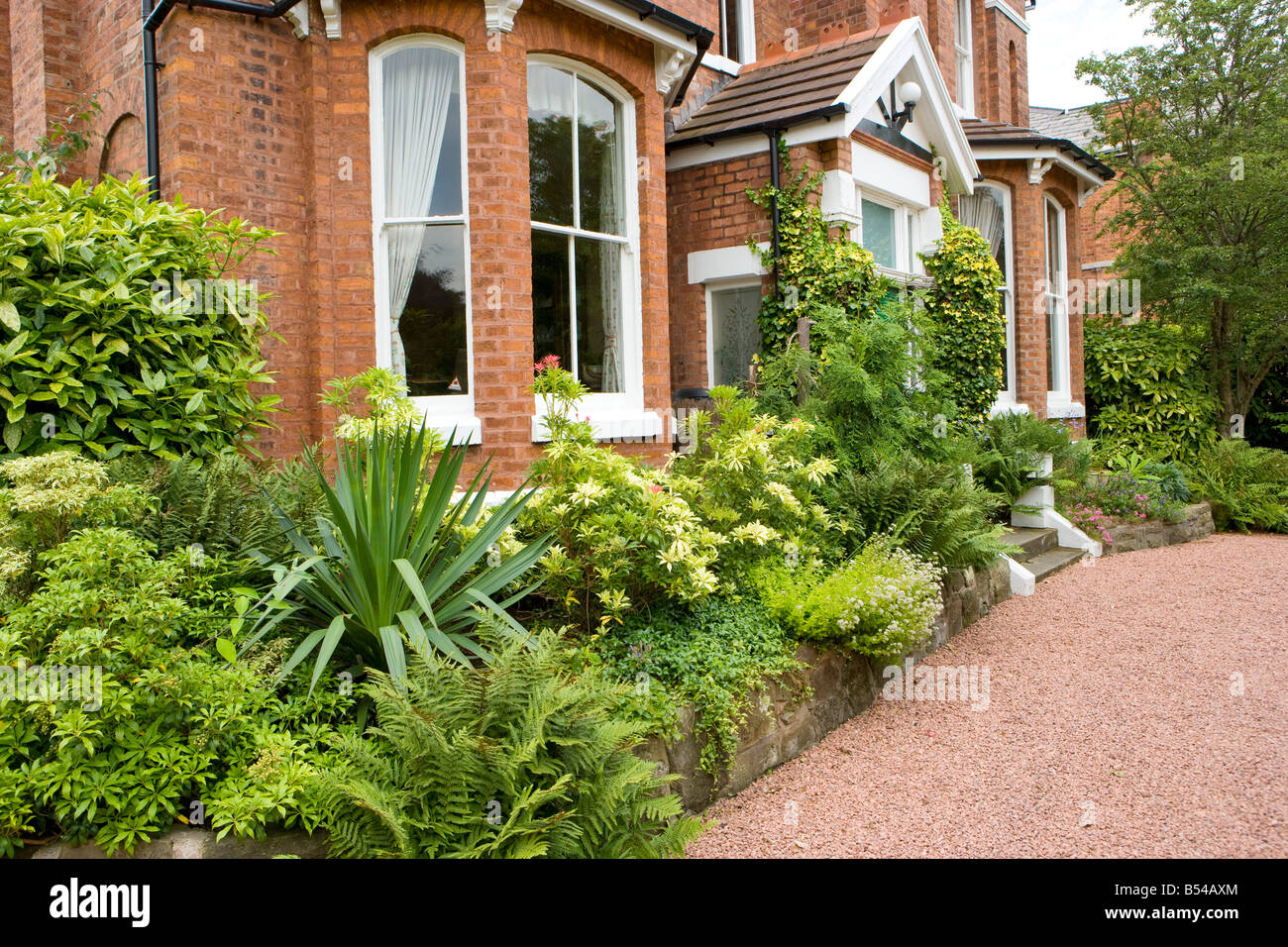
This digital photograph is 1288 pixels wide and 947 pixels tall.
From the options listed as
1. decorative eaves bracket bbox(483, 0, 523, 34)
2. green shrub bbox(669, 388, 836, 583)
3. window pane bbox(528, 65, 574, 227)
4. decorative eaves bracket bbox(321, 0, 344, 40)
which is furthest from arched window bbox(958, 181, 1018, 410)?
decorative eaves bracket bbox(321, 0, 344, 40)

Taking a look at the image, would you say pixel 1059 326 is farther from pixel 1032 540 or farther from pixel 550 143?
pixel 550 143

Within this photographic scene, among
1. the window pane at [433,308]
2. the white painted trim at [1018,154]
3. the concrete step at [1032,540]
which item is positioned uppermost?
the white painted trim at [1018,154]

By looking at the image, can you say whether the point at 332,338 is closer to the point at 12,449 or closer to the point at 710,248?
A: the point at 12,449

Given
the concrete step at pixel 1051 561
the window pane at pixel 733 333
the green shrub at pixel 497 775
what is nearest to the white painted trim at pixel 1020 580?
A: the concrete step at pixel 1051 561

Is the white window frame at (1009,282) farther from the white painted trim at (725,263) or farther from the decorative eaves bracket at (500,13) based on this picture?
the decorative eaves bracket at (500,13)

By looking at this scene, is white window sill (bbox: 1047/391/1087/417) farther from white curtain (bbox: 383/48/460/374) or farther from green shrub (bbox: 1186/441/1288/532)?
white curtain (bbox: 383/48/460/374)

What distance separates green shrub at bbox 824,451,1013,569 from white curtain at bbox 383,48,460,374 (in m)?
3.39

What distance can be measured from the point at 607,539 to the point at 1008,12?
15360mm

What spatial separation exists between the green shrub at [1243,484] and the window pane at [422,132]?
33.2ft

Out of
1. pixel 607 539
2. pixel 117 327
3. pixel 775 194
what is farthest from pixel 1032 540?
pixel 117 327

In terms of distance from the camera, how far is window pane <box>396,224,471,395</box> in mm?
6961

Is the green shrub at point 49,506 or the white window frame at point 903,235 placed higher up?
the white window frame at point 903,235

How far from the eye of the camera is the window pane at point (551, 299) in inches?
289

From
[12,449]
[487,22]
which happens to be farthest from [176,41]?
[12,449]
